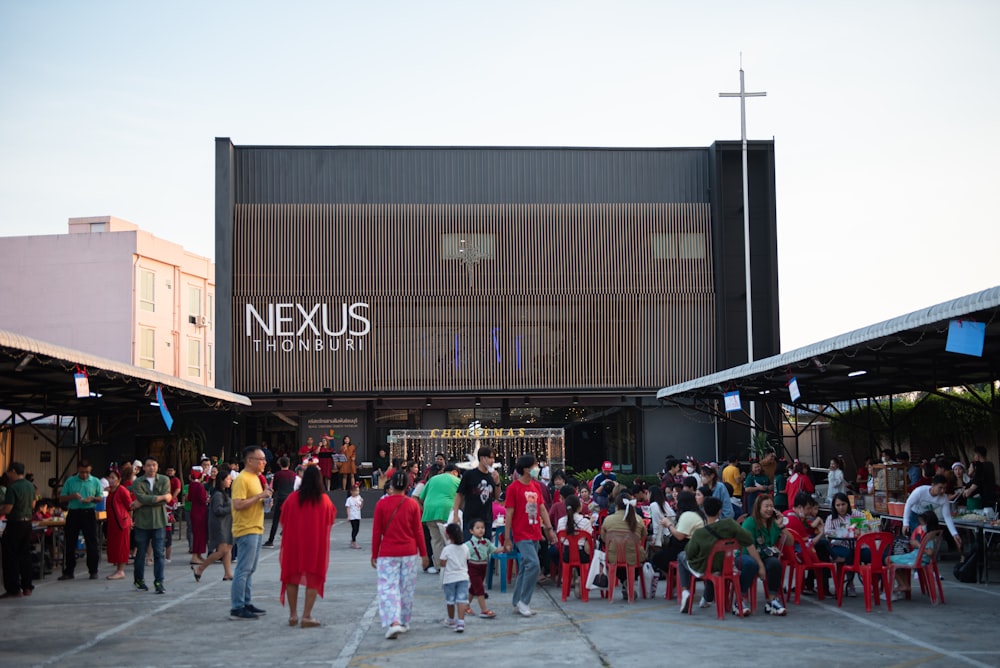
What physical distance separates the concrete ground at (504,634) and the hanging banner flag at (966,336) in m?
2.86

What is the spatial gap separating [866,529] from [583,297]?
67.6 feet

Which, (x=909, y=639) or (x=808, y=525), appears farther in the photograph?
(x=808, y=525)

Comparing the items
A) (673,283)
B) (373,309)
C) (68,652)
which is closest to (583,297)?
(673,283)

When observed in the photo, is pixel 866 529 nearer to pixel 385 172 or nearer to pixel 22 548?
pixel 22 548

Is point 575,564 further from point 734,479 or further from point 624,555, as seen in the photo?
point 734,479

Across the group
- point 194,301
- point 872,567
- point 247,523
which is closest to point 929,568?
point 872,567

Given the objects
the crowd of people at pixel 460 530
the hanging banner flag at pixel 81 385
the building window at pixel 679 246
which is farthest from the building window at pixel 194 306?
the hanging banner flag at pixel 81 385

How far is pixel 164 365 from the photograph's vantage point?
53969mm

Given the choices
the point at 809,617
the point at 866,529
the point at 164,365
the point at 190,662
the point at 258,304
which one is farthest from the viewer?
the point at 164,365

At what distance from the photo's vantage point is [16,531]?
1401 centimetres

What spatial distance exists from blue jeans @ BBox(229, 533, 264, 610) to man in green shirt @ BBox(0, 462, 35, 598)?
3.80 metres

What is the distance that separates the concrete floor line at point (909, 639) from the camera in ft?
29.8

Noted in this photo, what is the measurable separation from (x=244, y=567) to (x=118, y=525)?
17.3 ft

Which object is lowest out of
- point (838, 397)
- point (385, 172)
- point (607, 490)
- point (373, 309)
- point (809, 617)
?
point (809, 617)
